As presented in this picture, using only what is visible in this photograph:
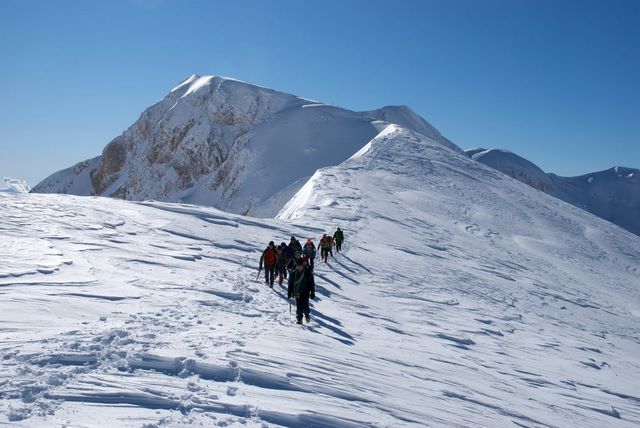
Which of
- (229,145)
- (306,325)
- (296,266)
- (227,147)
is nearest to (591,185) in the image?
(229,145)

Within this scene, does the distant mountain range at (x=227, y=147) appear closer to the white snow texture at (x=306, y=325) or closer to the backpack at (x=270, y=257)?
the white snow texture at (x=306, y=325)

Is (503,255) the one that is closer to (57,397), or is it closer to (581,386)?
(581,386)

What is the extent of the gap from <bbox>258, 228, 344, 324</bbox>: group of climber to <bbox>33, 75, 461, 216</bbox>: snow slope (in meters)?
32.3

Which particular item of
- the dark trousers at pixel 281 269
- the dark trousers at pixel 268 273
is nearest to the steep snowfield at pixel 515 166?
the dark trousers at pixel 281 269

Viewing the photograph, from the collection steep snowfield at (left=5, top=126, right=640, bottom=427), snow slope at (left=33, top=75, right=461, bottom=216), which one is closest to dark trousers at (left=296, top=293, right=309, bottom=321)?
steep snowfield at (left=5, top=126, right=640, bottom=427)

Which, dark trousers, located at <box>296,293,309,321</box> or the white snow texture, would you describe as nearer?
the white snow texture

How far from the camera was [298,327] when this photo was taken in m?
10.2

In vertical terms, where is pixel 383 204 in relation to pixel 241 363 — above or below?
above

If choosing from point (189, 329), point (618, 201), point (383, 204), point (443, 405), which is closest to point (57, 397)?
point (189, 329)

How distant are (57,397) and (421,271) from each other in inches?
654

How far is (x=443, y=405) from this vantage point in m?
7.57

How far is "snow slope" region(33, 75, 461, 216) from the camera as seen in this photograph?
60781 millimetres

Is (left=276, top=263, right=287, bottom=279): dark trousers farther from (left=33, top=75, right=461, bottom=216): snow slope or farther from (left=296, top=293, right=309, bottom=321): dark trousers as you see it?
(left=33, top=75, right=461, bottom=216): snow slope

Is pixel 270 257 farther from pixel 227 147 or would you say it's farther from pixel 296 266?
pixel 227 147
